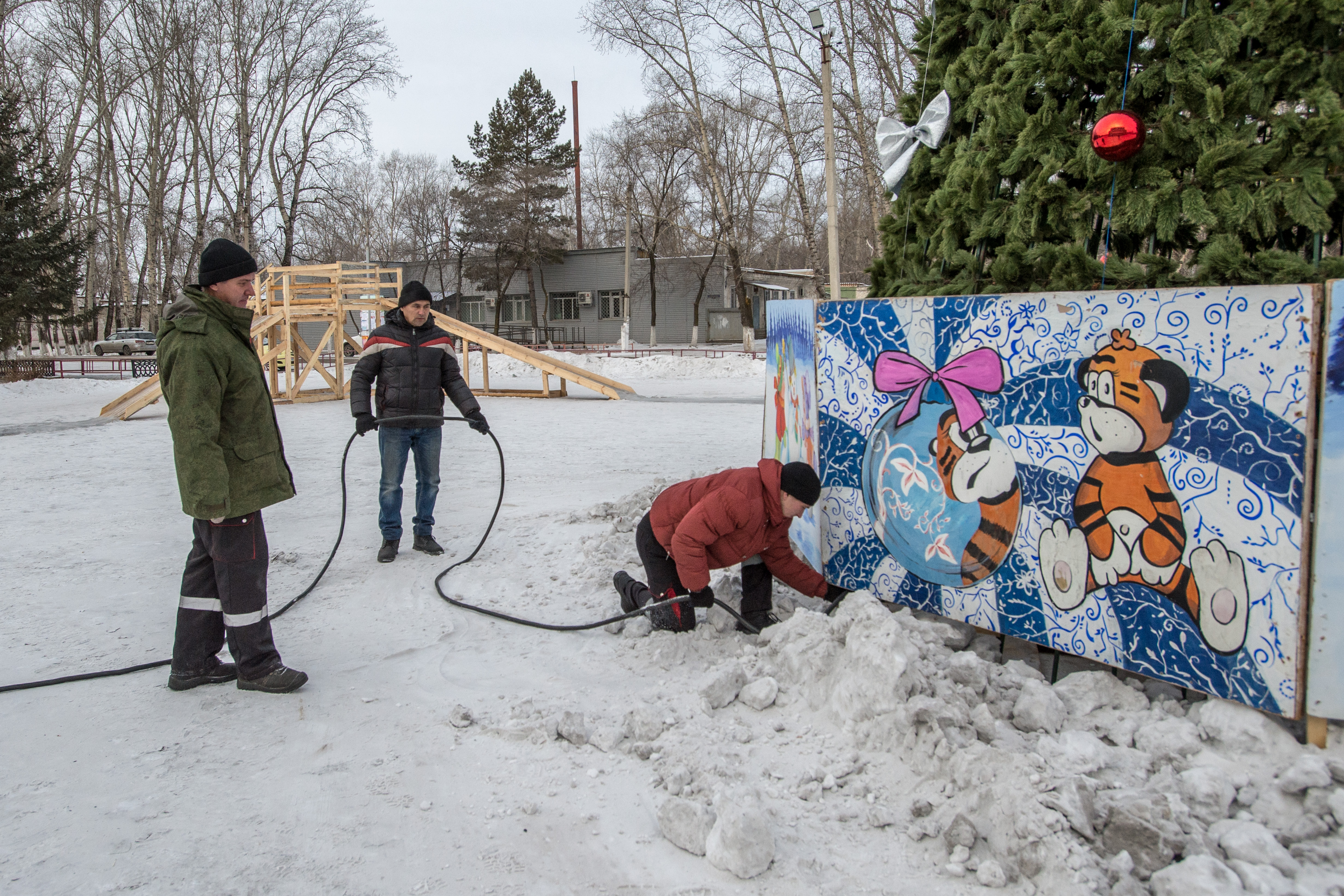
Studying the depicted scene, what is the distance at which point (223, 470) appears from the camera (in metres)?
3.31

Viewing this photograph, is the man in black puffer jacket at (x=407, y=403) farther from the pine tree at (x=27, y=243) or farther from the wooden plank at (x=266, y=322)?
the pine tree at (x=27, y=243)

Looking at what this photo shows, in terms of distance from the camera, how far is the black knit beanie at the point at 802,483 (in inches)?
145

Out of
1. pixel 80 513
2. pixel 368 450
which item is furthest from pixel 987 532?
pixel 368 450

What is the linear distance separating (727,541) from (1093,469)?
5.03 ft

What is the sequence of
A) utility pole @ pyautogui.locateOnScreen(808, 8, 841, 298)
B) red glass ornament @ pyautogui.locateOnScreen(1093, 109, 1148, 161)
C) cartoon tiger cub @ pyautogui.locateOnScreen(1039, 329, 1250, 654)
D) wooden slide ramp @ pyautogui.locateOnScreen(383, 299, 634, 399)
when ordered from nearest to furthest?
1. cartoon tiger cub @ pyautogui.locateOnScreen(1039, 329, 1250, 654)
2. red glass ornament @ pyautogui.locateOnScreen(1093, 109, 1148, 161)
3. utility pole @ pyautogui.locateOnScreen(808, 8, 841, 298)
4. wooden slide ramp @ pyautogui.locateOnScreen(383, 299, 634, 399)

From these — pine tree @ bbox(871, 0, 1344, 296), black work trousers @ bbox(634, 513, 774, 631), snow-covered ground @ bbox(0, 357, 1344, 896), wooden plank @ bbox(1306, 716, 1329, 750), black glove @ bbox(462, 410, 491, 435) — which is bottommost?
snow-covered ground @ bbox(0, 357, 1344, 896)

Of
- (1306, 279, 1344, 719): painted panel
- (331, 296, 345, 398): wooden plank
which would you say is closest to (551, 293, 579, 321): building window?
(331, 296, 345, 398): wooden plank

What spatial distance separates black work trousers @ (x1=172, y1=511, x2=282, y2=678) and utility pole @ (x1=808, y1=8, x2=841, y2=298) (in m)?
8.19

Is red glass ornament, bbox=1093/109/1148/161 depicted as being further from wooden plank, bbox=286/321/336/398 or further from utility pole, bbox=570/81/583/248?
utility pole, bbox=570/81/583/248

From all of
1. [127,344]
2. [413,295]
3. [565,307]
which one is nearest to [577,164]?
[565,307]

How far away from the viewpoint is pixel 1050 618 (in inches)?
133

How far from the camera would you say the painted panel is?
2.56 m

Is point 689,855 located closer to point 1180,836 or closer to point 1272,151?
point 1180,836

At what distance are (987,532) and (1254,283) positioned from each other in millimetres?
1325
